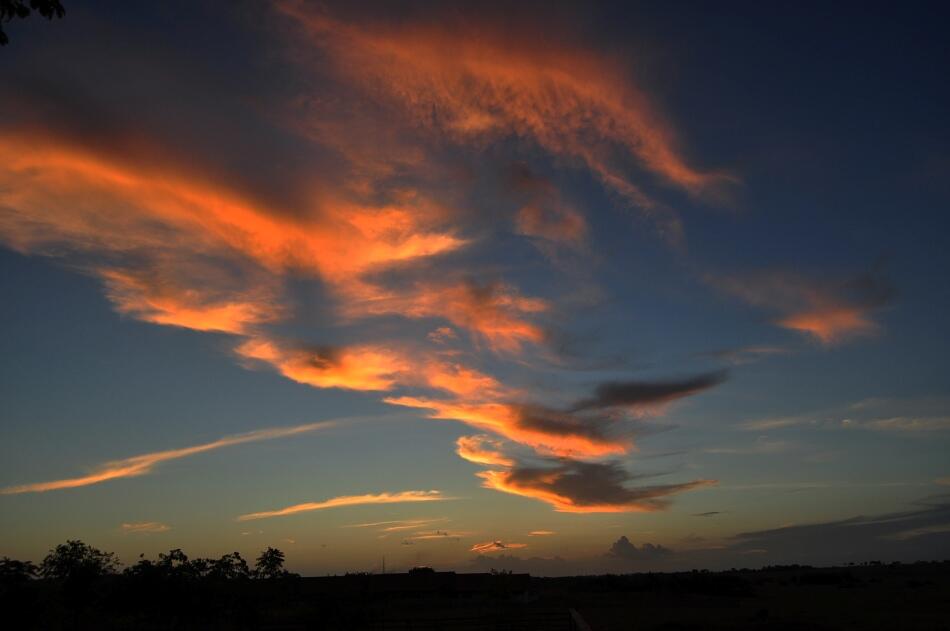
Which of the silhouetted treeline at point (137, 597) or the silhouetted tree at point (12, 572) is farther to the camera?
the silhouetted treeline at point (137, 597)

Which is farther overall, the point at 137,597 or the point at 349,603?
the point at 137,597

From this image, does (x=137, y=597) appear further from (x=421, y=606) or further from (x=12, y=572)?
(x=421, y=606)

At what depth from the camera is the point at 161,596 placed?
39.2 m

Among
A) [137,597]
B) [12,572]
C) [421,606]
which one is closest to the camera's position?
[12,572]

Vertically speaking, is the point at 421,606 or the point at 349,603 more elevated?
the point at 349,603

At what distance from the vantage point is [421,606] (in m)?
78.6

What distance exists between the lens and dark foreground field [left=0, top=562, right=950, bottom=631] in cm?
3256

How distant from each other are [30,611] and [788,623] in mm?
47845

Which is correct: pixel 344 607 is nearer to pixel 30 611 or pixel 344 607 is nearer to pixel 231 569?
pixel 30 611

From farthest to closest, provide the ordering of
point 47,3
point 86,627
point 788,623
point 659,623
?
point 659,623 → point 788,623 → point 86,627 → point 47,3

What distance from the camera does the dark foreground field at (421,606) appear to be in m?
32.6

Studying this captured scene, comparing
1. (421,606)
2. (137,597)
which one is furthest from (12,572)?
(421,606)

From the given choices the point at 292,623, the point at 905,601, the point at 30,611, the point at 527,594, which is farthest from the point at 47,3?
the point at 905,601

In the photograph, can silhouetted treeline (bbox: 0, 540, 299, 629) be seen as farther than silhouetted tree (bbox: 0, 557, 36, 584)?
Yes
